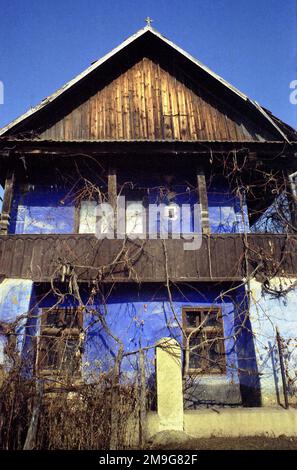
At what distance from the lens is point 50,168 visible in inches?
449

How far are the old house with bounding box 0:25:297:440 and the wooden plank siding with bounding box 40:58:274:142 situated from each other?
0.04m

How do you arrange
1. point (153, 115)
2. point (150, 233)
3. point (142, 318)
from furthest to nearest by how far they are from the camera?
1. point (153, 115)
2. point (150, 233)
3. point (142, 318)

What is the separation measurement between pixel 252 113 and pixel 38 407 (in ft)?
33.1

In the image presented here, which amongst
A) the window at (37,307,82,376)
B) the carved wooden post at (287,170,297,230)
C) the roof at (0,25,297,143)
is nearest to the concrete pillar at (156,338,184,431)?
the window at (37,307,82,376)

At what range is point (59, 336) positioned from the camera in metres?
9.09

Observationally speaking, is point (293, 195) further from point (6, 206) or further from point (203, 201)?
point (6, 206)

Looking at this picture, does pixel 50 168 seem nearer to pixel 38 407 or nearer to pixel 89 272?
pixel 89 272

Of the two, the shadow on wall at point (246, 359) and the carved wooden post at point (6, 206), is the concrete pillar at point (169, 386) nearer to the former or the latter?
the shadow on wall at point (246, 359)

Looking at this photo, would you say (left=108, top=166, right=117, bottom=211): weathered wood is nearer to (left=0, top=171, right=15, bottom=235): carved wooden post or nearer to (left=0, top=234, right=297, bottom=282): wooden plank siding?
(left=0, top=234, right=297, bottom=282): wooden plank siding

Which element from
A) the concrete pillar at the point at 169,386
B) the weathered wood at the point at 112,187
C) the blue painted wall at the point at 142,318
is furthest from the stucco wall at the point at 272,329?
the weathered wood at the point at 112,187

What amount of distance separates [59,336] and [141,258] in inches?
111

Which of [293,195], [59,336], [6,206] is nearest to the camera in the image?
[59,336]

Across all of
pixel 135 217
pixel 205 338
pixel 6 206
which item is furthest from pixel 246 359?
pixel 6 206

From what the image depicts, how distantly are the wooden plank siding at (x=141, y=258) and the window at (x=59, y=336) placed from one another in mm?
1049
